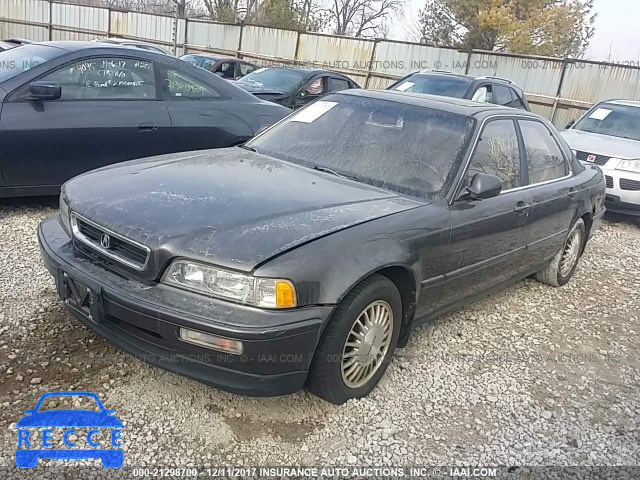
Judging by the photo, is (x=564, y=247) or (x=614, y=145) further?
(x=614, y=145)

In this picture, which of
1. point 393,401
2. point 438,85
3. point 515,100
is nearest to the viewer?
point 393,401

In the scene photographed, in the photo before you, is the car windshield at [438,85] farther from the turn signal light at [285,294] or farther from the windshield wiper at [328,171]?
the turn signal light at [285,294]

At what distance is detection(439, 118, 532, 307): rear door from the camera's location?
333 centimetres

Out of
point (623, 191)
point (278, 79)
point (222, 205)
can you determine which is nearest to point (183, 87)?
point (222, 205)

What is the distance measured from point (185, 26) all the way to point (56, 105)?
18.8 metres

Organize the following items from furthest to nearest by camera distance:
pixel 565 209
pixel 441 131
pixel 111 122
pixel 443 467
Answer: 1. pixel 111 122
2. pixel 565 209
3. pixel 441 131
4. pixel 443 467

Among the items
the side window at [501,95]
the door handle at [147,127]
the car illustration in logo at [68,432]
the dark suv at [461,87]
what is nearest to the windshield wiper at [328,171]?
the car illustration in logo at [68,432]

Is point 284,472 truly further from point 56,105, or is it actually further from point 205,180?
point 56,105

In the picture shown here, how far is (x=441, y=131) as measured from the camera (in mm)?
3555

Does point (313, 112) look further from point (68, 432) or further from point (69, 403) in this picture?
point (68, 432)

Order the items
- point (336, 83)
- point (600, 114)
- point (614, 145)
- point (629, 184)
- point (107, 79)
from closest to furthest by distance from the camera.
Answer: point (107, 79) < point (629, 184) < point (614, 145) < point (600, 114) < point (336, 83)

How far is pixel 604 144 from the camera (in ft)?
26.5

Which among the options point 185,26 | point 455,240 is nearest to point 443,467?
point 455,240

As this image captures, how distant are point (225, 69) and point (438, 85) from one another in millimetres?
5792
